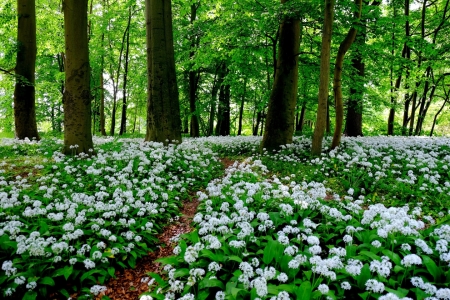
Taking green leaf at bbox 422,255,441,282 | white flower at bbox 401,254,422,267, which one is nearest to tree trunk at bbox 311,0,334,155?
green leaf at bbox 422,255,441,282

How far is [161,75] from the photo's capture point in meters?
11.3

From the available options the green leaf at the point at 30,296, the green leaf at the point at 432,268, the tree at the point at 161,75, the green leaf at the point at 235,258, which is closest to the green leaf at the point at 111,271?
the green leaf at the point at 30,296

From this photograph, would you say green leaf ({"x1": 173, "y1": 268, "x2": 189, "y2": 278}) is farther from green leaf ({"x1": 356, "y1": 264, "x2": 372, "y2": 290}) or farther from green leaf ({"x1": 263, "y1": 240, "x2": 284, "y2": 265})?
green leaf ({"x1": 356, "y1": 264, "x2": 372, "y2": 290})

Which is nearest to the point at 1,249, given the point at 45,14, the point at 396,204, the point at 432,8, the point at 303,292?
the point at 303,292

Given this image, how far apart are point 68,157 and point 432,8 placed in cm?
A: 2644

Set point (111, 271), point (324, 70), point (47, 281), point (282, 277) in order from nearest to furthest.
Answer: point (282, 277), point (47, 281), point (111, 271), point (324, 70)

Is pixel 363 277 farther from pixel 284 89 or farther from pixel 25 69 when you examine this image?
pixel 25 69

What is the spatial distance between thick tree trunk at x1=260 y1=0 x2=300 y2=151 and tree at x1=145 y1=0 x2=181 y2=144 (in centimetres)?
398

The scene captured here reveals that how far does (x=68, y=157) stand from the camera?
28.8 ft

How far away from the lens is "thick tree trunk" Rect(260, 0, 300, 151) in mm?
11812

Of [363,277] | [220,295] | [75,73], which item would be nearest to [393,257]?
[363,277]

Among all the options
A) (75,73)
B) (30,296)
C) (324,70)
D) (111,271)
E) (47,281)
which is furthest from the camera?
(324,70)

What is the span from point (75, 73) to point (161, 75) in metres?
3.29

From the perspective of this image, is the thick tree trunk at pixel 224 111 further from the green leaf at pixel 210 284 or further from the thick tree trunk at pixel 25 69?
the green leaf at pixel 210 284
